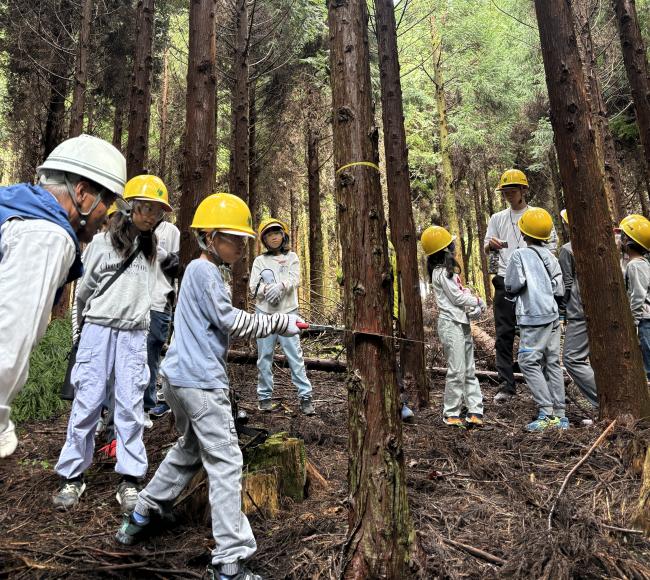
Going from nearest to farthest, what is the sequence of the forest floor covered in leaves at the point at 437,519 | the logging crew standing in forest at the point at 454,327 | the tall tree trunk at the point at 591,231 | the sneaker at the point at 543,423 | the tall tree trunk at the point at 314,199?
the forest floor covered in leaves at the point at 437,519, the tall tree trunk at the point at 591,231, the sneaker at the point at 543,423, the logging crew standing in forest at the point at 454,327, the tall tree trunk at the point at 314,199

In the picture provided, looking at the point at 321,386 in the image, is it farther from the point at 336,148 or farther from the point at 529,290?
the point at 336,148

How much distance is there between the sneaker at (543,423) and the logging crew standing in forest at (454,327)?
0.52 meters

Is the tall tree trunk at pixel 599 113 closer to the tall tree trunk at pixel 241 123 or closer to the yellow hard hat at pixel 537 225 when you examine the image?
the yellow hard hat at pixel 537 225

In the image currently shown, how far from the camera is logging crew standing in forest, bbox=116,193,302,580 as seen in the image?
2490 millimetres

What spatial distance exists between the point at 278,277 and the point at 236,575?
13.3 ft

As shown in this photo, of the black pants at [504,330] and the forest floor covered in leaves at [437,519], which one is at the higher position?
the black pants at [504,330]

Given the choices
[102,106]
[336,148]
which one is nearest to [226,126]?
[102,106]

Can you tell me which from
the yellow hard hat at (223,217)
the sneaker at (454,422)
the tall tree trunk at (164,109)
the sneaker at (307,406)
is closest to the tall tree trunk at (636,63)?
the sneaker at (454,422)

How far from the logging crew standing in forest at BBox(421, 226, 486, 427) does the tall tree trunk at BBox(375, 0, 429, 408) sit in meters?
0.62

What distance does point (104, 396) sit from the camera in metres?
3.32

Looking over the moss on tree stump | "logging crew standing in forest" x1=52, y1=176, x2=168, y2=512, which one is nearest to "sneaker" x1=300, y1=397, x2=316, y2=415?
the moss on tree stump

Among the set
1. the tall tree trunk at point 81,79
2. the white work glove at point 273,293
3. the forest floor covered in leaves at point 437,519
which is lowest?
the forest floor covered in leaves at point 437,519

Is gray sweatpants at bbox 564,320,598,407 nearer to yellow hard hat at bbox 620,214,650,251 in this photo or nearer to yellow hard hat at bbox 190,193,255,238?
yellow hard hat at bbox 620,214,650,251

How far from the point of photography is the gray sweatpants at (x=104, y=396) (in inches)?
126
